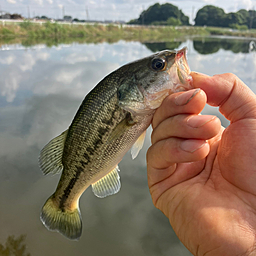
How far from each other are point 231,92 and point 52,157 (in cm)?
194

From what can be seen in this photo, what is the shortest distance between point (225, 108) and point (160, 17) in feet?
351

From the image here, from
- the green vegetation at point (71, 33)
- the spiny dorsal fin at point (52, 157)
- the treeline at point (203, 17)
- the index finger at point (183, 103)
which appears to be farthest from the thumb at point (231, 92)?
the treeline at point (203, 17)

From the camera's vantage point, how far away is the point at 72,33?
40.5m

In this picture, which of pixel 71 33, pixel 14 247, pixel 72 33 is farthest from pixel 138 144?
pixel 72 33

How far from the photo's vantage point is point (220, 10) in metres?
89.2

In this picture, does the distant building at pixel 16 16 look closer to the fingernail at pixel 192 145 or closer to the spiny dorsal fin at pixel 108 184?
the spiny dorsal fin at pixel 108 184

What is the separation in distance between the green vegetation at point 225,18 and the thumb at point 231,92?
91.7 meters

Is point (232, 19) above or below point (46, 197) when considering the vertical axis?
above

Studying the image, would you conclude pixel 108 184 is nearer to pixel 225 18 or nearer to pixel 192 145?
pixel 192 145

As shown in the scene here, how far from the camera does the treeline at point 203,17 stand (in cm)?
8344

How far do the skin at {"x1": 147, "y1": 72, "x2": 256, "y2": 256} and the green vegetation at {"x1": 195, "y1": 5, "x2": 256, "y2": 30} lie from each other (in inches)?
3613

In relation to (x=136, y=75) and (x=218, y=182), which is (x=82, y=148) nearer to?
(x=136, y=75)

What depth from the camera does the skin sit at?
1512 millimetres

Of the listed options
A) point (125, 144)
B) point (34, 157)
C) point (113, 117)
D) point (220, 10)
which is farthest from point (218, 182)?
point (220, 10)
